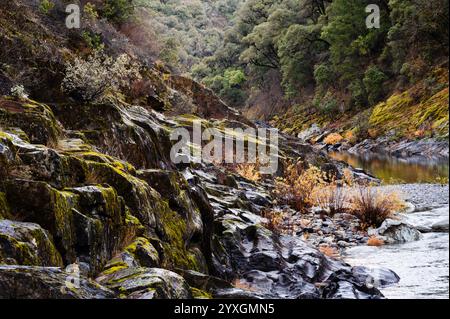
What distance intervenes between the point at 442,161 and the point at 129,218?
74.1 ft

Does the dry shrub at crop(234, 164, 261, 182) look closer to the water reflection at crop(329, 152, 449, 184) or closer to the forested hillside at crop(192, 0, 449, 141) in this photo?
the water reflection at crop(329, 152, 449, 184)

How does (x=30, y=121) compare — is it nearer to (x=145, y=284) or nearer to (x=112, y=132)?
(x=112, y=132)

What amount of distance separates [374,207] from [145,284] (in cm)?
1000

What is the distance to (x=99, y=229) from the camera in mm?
5859

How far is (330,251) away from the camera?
11.0 metres

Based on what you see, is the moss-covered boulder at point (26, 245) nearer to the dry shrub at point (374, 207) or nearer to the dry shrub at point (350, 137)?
the dry shrub at point (374, 207)

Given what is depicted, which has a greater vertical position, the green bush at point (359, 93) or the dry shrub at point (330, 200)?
the green bush at point (359, 93)

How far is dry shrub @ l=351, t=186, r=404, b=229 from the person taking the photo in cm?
1359

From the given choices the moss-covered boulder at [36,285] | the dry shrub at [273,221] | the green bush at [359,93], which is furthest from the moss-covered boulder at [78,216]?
the green bush at [359,93]

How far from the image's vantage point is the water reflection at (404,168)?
21359 mm

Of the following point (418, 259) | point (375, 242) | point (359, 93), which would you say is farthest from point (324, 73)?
point (418, 259)

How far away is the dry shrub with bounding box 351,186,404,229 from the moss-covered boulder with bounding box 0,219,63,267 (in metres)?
9.75

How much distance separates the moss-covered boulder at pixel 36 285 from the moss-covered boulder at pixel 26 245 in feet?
1.44

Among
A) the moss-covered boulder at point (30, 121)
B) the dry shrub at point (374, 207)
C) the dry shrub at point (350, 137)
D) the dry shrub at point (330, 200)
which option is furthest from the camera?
the dry shrub at point (350, 137)
